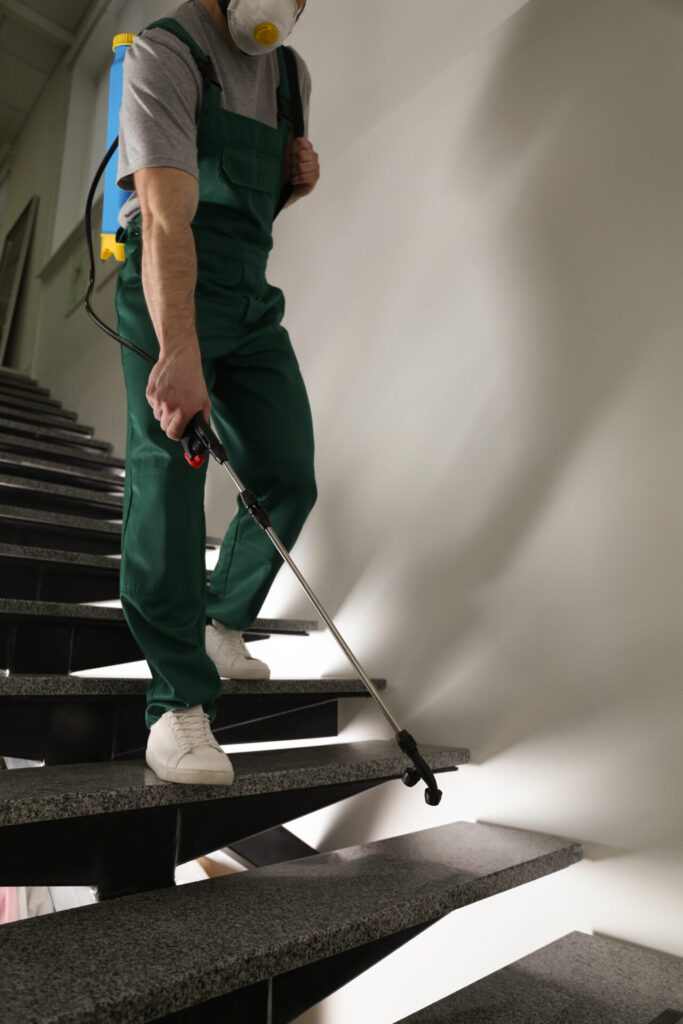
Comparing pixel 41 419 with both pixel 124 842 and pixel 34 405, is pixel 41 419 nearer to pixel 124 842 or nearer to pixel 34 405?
pixel 34 405

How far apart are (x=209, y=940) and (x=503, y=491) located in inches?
43.1

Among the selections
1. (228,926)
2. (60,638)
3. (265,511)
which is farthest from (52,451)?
(228,926)

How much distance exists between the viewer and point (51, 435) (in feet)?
10.8

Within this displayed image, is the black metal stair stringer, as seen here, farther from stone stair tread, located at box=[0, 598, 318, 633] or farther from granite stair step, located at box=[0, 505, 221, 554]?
granite stair step, located at box=[0, 505, 221, 554]

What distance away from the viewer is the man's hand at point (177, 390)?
3.73ft

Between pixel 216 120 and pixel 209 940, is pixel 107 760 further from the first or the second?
pixel 216 120

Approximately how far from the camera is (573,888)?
135 cm

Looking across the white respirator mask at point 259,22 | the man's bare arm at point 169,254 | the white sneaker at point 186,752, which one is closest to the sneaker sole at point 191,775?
the white sneaker at point 186,752

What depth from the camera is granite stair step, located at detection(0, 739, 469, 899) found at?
3.14ft

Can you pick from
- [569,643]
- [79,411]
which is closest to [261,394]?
[569,643]

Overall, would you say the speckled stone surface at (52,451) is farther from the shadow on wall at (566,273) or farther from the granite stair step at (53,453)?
the shadow on wall at (566,273)

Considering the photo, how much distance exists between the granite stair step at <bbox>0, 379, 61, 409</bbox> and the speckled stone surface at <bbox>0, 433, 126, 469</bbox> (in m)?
1.17

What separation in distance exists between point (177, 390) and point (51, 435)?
2.39m

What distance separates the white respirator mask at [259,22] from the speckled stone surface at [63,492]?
56.9 inches
